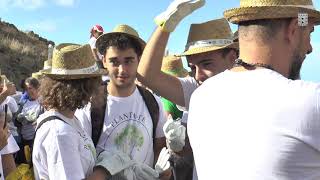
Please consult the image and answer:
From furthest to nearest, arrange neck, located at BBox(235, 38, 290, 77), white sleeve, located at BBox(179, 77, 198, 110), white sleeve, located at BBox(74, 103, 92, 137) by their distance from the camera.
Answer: white sleeve, located at BBox(74, 103, 92, 137), white sleeve, located at BBox(179, 77, 198, 110), neck, located at BBox(235, 38, 290, 77)

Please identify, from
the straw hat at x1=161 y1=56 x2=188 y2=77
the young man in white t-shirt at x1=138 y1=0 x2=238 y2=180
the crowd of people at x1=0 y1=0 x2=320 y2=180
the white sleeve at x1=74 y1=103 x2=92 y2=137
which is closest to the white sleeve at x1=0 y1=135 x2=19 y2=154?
the crowd of people at x1=0 y1=0 x2=320 y2=180

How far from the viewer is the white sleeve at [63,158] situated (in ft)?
9.84

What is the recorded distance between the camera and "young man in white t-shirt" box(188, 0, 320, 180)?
1742mm

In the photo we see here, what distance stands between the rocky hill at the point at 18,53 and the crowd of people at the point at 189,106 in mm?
18552

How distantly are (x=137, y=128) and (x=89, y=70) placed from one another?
0.63 metres

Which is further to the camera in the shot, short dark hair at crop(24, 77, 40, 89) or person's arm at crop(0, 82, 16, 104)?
short dark hair at crop(24, 77, 40, 89)

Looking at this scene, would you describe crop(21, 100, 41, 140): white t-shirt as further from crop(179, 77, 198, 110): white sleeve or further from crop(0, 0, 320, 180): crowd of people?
crop(179, 77, 198, 110): white sleeve

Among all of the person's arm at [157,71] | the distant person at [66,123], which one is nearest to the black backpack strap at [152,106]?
the distant person at [66,123]

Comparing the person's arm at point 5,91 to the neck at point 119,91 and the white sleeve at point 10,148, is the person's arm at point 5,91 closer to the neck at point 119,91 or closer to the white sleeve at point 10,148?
the white sleeve at point 10,148

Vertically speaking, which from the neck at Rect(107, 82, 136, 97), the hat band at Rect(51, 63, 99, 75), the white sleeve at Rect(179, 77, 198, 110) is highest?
the hat band at Rect(51, 63, 99, 75)

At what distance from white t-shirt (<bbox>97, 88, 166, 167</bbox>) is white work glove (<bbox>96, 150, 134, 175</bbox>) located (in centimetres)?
13

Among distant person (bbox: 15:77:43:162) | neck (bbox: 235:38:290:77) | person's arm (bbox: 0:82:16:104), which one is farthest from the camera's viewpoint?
distant person (bbox: 15:77:43:162)

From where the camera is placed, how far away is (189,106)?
233 centimetres

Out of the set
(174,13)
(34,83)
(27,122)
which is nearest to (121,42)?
(174,13)
